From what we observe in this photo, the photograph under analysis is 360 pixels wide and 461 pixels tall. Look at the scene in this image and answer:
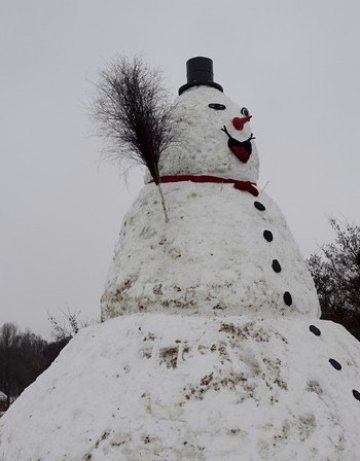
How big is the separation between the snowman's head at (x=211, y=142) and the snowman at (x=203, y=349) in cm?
2

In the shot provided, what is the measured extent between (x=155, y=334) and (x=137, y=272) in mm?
1081

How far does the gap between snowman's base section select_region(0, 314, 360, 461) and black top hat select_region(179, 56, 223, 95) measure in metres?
4.24

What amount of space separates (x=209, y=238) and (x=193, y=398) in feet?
6.73

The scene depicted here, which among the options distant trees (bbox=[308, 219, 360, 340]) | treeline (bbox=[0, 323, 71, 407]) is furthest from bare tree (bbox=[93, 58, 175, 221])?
treeline (bbox=[0, 323, 71, 407])

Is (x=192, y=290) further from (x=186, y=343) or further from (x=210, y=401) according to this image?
(x=210, y=401)

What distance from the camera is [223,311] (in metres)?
4.93

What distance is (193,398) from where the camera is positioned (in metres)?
4.06

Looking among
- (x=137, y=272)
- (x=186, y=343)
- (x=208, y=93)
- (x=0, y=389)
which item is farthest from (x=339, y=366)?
(x=0, y=389)

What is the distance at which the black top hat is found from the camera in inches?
288

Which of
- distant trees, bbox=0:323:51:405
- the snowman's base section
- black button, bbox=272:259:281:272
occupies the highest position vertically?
black button, bbox=272:259:281:272

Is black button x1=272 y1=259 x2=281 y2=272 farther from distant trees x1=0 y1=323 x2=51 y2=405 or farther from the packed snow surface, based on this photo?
distant trees x1=0 y1=323 x2=51 y2=405

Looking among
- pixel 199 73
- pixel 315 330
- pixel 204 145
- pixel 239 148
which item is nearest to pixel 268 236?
pixel 315 330

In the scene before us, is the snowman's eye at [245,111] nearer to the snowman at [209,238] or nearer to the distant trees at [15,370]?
the snowman at [209,238]

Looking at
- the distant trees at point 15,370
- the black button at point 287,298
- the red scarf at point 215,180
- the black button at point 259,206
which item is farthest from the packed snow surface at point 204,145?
the distant trees at point 15,370
